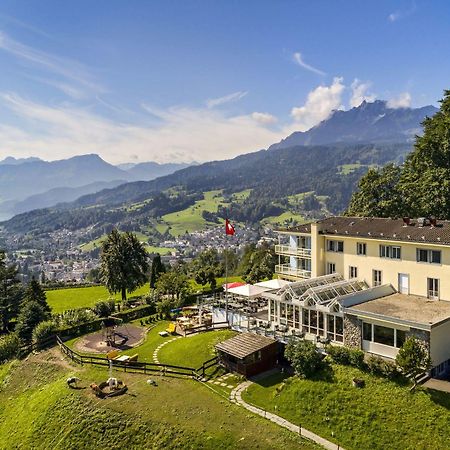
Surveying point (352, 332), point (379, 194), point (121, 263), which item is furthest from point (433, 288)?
point (121, 263)

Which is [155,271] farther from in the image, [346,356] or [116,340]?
[346,356]

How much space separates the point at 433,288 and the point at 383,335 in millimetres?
7529

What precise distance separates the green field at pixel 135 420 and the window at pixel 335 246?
18.7 m

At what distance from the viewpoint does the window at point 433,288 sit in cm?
3241

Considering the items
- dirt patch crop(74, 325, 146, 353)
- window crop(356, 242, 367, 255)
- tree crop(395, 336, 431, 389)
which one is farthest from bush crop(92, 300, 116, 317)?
tree crop(395, 336, 431, 389)

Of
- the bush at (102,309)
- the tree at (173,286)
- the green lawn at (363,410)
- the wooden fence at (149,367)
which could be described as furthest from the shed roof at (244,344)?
the bush at (102,309)

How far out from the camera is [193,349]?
34.6 m

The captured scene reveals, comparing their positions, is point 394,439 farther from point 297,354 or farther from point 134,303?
point 134,303

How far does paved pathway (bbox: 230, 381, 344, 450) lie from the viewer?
2252 cm

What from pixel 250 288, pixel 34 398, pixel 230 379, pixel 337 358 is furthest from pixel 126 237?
pixel 337 358

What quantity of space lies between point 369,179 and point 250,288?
2448cm

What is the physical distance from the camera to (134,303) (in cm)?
5688

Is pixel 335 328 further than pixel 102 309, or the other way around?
pixel 102 309

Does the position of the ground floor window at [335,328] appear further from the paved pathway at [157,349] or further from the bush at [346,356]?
the paved pathway at [157,349]
